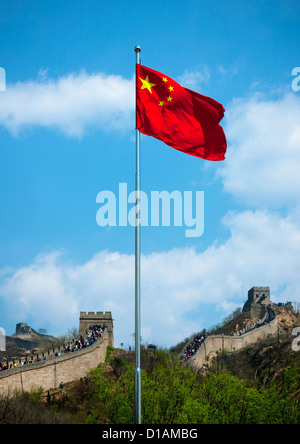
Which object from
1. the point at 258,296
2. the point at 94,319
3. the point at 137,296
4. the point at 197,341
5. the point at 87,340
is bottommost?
the point at 137,296

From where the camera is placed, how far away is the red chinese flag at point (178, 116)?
52.1 feet

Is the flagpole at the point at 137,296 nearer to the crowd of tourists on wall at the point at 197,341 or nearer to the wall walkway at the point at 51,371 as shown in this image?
the wall walkway at the point at 51,371

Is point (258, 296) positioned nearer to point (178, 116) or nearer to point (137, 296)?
point (178, 116)

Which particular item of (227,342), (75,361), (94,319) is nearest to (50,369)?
(75,361)

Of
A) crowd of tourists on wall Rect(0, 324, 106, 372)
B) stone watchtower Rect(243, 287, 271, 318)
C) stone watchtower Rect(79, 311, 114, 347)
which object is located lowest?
crowd of tourists on wall Rect(0, 324, 106, 372)

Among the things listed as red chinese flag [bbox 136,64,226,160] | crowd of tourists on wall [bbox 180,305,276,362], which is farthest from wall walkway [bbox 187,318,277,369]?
red chinese flag [bbox 136,64,226,160]

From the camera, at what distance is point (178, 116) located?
652 inches

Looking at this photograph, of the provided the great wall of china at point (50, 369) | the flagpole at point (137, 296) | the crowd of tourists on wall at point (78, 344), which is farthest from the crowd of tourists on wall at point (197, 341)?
the flagpole at point (137, 296)

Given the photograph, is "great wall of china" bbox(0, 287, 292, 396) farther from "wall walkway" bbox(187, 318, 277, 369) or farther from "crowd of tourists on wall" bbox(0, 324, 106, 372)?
"crowd of tourists on wall" bbox(0, 324, 106, 372)

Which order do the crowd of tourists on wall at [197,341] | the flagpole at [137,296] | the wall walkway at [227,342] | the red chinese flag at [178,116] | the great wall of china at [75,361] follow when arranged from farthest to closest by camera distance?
1. the wall walkway at [227,342]
2. the crowd of tourists on wall at [197,341]
3. the great wall of china at [75,361]
4. the red chinese flag at [178,116]
5. the flagpole at [137,296]

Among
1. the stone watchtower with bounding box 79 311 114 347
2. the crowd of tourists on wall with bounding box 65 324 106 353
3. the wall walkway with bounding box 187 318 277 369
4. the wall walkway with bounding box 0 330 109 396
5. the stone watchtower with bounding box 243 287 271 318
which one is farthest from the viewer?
the stone watchtower with bounding box 243 287 271 318

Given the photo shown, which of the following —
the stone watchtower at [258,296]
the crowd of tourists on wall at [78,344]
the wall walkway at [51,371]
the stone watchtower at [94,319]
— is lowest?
the wall walkway at [51,371]

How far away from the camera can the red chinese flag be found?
15.9 m

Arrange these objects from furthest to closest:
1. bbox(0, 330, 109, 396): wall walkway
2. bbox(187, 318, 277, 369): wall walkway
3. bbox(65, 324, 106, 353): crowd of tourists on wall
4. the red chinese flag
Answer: bbox(187, 318, 277, 369): wall walkway
bbox(65, 324, 106, 353): crowd of tourists on wall
bbox(0, 330, 109, 396): wall walkway
the red chinese flag
